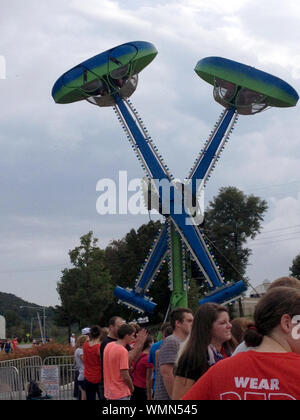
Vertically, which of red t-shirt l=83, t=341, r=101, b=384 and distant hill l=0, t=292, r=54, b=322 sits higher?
distant hill l=0, t=292, r=54, b=322

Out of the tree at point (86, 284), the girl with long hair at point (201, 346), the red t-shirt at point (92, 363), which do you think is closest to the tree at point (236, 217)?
the tree at point (86, 284)

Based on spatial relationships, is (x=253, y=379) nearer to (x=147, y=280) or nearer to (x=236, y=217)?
(x=147, y=280)

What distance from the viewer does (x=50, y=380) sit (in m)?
16.0

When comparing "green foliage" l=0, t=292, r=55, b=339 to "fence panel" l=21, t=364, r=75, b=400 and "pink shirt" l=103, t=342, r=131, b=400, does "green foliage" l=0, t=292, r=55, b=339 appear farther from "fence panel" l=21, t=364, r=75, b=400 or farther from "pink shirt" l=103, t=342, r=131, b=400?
"pink shirt" l=103, t=342, r=131, b=400

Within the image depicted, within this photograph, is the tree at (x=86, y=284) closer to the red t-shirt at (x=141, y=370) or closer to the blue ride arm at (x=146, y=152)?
the blue ride arm at (x=146, y=152)

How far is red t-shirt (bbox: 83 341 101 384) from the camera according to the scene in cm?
1066

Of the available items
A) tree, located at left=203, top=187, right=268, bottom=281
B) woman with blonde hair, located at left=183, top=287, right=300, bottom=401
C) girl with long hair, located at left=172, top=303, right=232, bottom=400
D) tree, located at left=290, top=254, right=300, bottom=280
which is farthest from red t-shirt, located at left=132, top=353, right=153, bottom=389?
tree, located at left=290, top=254, right=300, bottom=280

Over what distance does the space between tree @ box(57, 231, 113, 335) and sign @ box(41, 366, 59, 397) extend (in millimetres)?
27499

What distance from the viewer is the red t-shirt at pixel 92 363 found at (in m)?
10.7

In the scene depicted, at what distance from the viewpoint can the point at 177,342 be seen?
6441 millimetres

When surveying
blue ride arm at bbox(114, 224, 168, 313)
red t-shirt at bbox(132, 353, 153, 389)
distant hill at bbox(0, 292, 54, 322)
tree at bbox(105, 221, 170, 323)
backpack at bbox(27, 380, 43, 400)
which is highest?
distant hill at bbox(0, 292, 54, 322)
